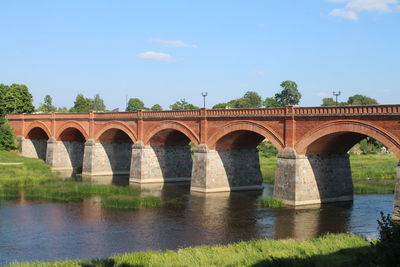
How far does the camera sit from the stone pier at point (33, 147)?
70.4 m

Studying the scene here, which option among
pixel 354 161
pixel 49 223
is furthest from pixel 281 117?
pixel 354 161

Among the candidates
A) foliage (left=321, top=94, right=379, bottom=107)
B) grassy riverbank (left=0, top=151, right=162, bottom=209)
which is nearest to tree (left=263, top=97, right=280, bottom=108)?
foliage (left=321, top=94, right=379, bottom=107)

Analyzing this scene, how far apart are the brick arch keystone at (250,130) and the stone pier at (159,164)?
9.98 metres

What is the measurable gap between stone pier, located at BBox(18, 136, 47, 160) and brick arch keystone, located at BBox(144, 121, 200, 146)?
2642cm

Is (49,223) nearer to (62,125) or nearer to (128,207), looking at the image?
(128,207)

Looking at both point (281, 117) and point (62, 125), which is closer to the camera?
point (281, 117)

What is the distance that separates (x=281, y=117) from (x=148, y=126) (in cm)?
1840

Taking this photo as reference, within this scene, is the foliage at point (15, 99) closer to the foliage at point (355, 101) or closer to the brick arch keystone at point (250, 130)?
the brick arch keystone at point (250, 130)

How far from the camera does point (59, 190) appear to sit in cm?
4294

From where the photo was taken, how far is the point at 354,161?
6681 centimetres

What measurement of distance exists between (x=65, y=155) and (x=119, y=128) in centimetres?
1375

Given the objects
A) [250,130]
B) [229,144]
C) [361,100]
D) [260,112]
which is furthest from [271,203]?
[361,100]

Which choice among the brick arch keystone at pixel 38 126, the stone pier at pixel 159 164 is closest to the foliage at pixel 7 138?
the brick arch keystone at pixel 38 126

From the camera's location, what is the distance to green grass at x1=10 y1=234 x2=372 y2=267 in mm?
17208
